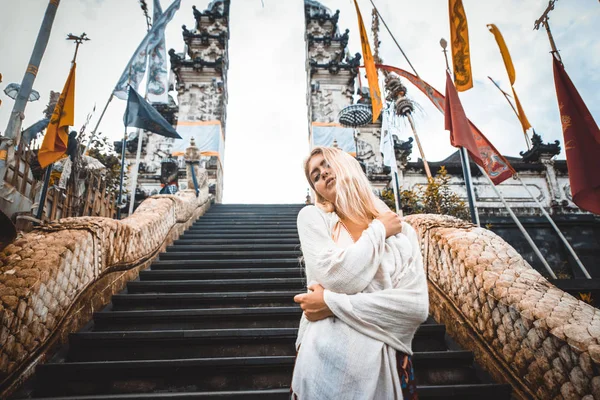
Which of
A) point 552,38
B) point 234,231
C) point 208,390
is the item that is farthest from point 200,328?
point 552,38

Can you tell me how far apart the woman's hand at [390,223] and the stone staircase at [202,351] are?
1.56 metres

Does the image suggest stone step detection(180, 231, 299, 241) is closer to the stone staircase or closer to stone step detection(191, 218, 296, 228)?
stone step detection(191, 218, 296, 228)

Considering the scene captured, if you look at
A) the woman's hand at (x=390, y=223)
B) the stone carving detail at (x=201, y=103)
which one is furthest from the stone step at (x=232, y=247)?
the stone carving detail at (x=201, y=103)

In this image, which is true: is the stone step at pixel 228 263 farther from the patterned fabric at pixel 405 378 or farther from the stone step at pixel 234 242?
the patterned fabric at pixel 405 378

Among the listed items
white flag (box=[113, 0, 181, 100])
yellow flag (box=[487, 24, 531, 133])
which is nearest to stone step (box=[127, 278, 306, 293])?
yellow flag (box=[487, 24, 531, 133])

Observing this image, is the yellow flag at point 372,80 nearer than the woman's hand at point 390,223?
No

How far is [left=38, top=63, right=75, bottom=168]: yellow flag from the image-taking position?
169 inches

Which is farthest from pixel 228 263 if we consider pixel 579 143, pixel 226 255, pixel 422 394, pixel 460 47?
pixel 579 143

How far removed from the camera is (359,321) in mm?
1050

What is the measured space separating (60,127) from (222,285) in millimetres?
3700

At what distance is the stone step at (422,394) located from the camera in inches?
79.7

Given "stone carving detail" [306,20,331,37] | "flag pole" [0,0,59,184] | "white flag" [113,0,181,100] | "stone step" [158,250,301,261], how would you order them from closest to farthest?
"flag pole" [0,0,59,184] < "stone step" [158,250,301,261] < "white flag" [113,0,181,100] < "stone carving detail" [306,20,331,37]

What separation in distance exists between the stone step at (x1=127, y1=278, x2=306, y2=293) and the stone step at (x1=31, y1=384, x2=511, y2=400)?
150 centimetres

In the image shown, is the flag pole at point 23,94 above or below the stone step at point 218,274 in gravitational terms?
above
